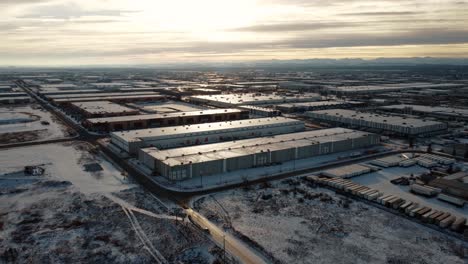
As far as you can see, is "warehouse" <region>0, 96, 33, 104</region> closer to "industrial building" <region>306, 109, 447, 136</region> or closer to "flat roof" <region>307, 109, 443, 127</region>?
"industrial building" <region>306, 109, 447, 136</region>

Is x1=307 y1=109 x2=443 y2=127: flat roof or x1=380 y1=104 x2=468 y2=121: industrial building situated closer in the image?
x1=307 y1=109 x2=443 y2=127: flat roof

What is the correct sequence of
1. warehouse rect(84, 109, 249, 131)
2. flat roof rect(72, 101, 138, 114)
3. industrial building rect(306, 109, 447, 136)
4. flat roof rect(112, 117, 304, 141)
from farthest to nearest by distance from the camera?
1. flat roof rect(72, 101, 138, 114)
2. warehouse rect(84, 109, 249, 131)
3. industrial building rect(306, 109, 447, 136)
4. flat roof rect(112, 117, 304, 141)

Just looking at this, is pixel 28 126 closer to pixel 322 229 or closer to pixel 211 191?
pixel 211 191

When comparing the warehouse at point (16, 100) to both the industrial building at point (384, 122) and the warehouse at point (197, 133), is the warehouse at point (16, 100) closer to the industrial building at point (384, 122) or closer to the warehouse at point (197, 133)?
the warehouse at point (197, 133)

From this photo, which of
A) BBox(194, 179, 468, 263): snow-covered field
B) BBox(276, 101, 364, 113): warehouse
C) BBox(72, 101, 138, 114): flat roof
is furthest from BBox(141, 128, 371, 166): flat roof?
BBox(72, 101, 138, 114): flat roof

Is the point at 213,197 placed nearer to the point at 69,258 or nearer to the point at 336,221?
the point at 336,221

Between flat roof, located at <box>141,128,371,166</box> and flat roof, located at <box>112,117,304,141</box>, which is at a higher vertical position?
flat roof, located at <box>112,117,304,141</box>

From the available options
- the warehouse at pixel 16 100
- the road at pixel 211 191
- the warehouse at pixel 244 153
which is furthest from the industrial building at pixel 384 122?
the warehouse at pixel 16 100
